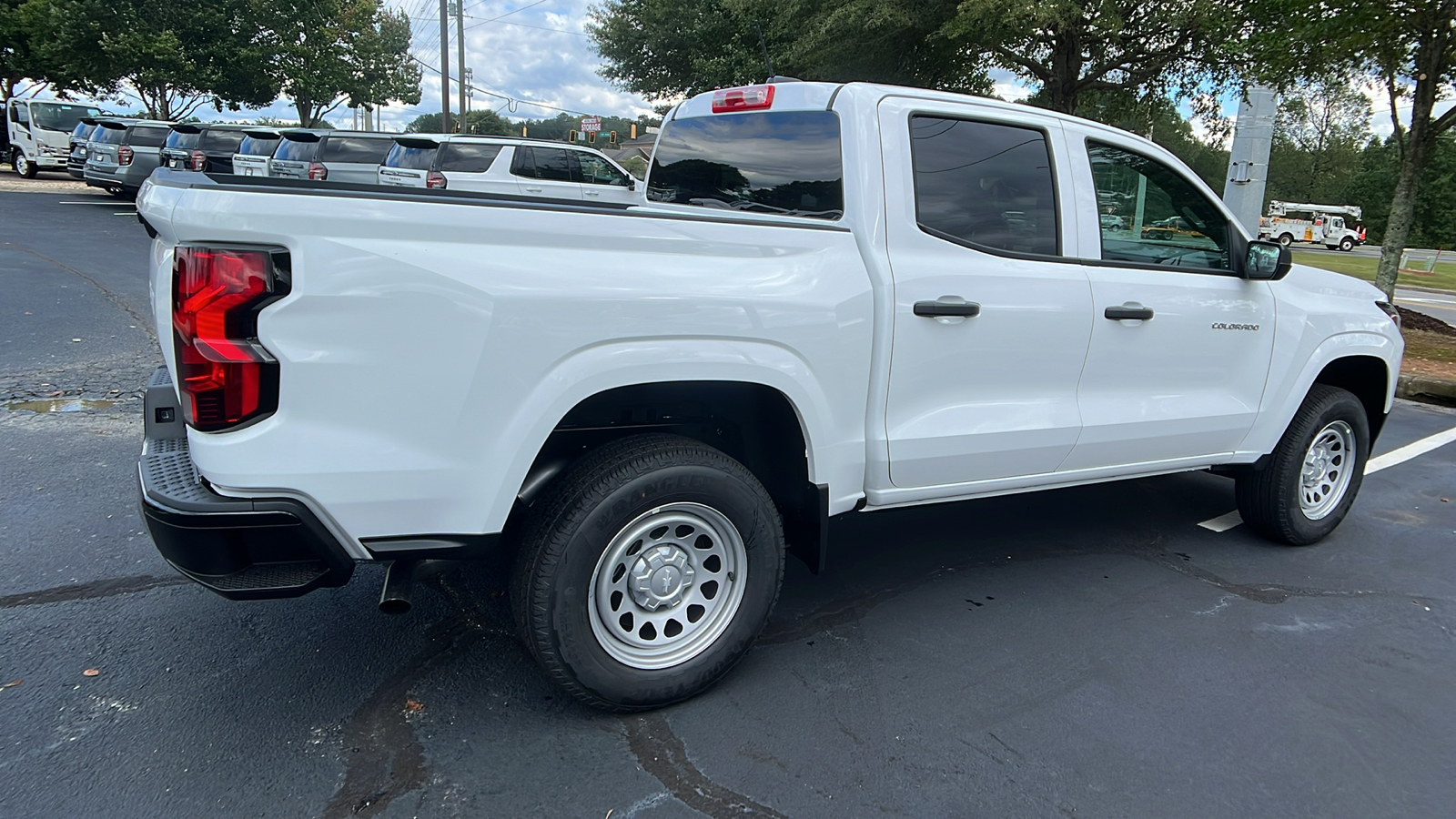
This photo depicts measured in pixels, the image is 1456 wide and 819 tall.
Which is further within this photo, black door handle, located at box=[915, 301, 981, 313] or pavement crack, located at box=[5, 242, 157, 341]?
pavement crack, located at box=[5, 242, 157, 341]

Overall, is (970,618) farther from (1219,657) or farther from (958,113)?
(958,113)

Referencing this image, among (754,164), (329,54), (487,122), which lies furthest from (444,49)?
(487,122)

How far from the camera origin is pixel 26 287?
9570mm

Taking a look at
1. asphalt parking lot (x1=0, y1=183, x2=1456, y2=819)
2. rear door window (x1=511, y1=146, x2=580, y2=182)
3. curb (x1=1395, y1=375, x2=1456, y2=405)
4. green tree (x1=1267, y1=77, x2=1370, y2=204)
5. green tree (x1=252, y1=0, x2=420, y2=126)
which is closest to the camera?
asphalt parking lot (x1=0, y1=183, x2=1456, y2=819)

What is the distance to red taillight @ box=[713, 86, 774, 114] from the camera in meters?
3.57

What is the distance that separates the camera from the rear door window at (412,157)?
1421cm

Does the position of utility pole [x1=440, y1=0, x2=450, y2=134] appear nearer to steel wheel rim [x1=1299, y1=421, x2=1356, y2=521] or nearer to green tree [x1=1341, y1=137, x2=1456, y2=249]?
steel wheel rim [x1=1299, y1=421, x2=1356, y2=521]

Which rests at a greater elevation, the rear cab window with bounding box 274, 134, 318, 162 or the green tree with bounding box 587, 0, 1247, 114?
the green tree with bounding box 587, 0, 1247, 114

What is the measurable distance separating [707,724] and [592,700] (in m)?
0.38

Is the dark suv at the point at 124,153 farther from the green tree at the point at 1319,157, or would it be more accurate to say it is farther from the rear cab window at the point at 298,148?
the green tree at the point at 1319,157

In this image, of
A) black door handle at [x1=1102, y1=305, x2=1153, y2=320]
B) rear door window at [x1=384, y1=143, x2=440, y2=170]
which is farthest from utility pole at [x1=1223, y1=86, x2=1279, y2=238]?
rear door window at [x1=384, y1=143, x2=440, y2=170]

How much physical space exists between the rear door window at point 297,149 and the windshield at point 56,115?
14.0 m

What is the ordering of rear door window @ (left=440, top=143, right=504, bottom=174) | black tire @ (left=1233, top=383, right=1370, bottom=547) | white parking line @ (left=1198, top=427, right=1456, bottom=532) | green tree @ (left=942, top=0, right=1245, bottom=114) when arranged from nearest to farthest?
black tire @ (left=1233, top=383, right=1370, bottom=547) < white parking line @ (left=1198, top=427, right=1456, bottom=532) < green tree @ (left=942, top=0, right=1245, bottom=114) < rear door window @ (left=440, top=143, right=504, bottom=174)

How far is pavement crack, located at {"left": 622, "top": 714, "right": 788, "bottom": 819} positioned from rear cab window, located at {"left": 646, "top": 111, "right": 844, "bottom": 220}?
5.98 feet
